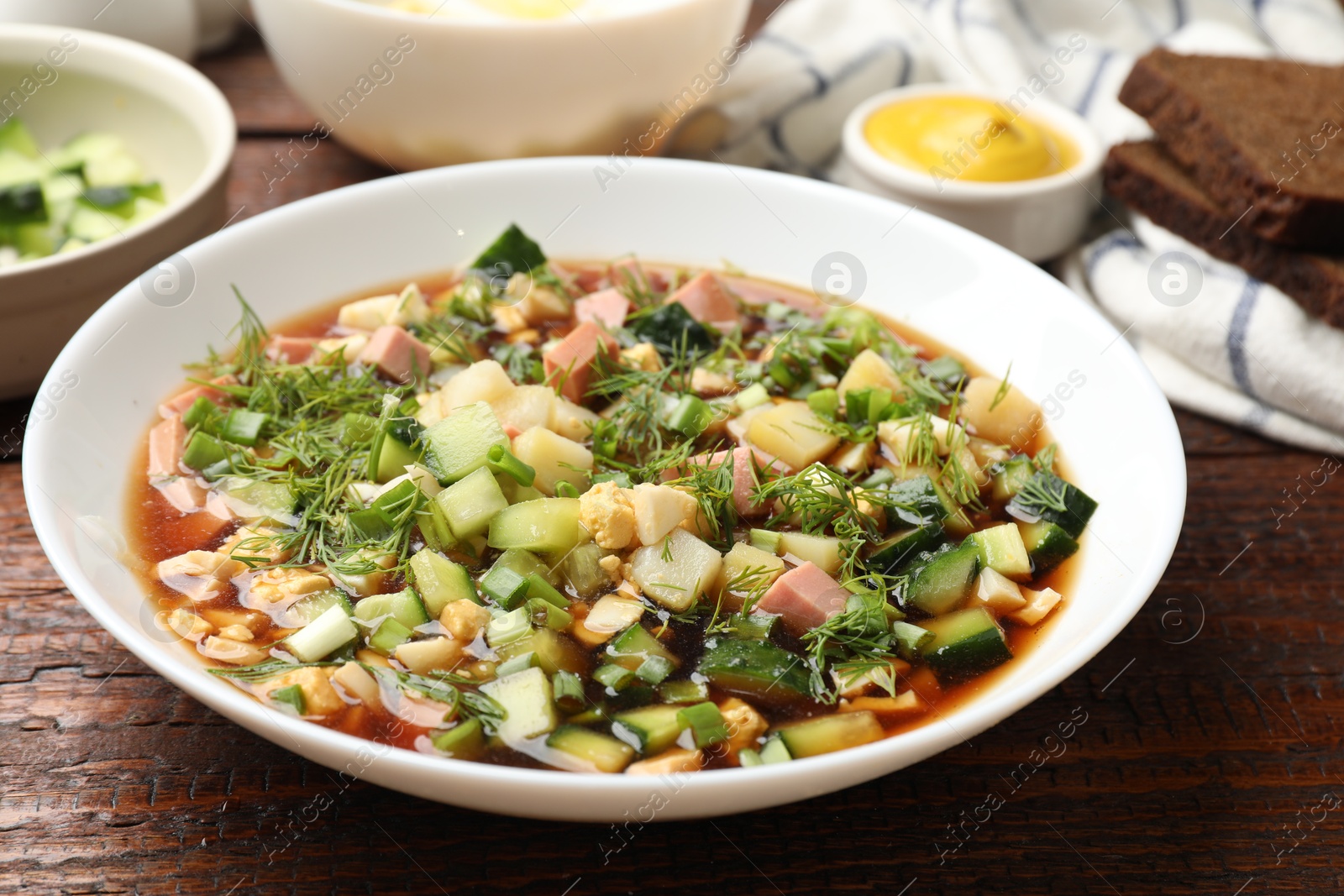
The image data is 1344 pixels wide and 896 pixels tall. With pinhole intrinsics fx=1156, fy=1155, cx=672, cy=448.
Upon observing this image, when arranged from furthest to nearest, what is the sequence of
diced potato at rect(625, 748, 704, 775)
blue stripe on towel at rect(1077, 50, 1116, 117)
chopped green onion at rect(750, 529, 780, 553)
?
1. blue stripe on towel at rect(1077, 50, 1116, 117)
2. chopped green onion at rect(750, 529, 780, 553)
3. diced potato at rect(625, 748, 704, 775)

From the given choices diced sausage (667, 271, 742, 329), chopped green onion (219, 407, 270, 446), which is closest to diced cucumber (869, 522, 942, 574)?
diced sausage (667, 271, 742, 329)

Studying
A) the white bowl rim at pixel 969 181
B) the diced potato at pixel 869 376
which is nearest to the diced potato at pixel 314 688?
the diced potato at pixel 869 376

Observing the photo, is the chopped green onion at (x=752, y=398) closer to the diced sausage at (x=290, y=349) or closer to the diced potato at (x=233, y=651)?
the diced sausage at (x=290, y=349)

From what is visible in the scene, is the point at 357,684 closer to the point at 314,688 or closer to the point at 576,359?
the point at 314,688

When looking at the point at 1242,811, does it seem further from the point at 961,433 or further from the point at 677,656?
the point at 677,656

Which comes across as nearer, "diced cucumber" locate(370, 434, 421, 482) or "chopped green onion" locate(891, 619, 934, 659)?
Answer: "chopped green onion" locate(891, 619, 934, 659)

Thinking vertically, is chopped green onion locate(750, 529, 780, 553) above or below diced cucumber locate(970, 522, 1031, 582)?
below

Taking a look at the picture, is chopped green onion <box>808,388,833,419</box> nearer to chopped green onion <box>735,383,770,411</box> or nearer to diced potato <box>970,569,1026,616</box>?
chopped green onion <box>735,383,770,411</box>
